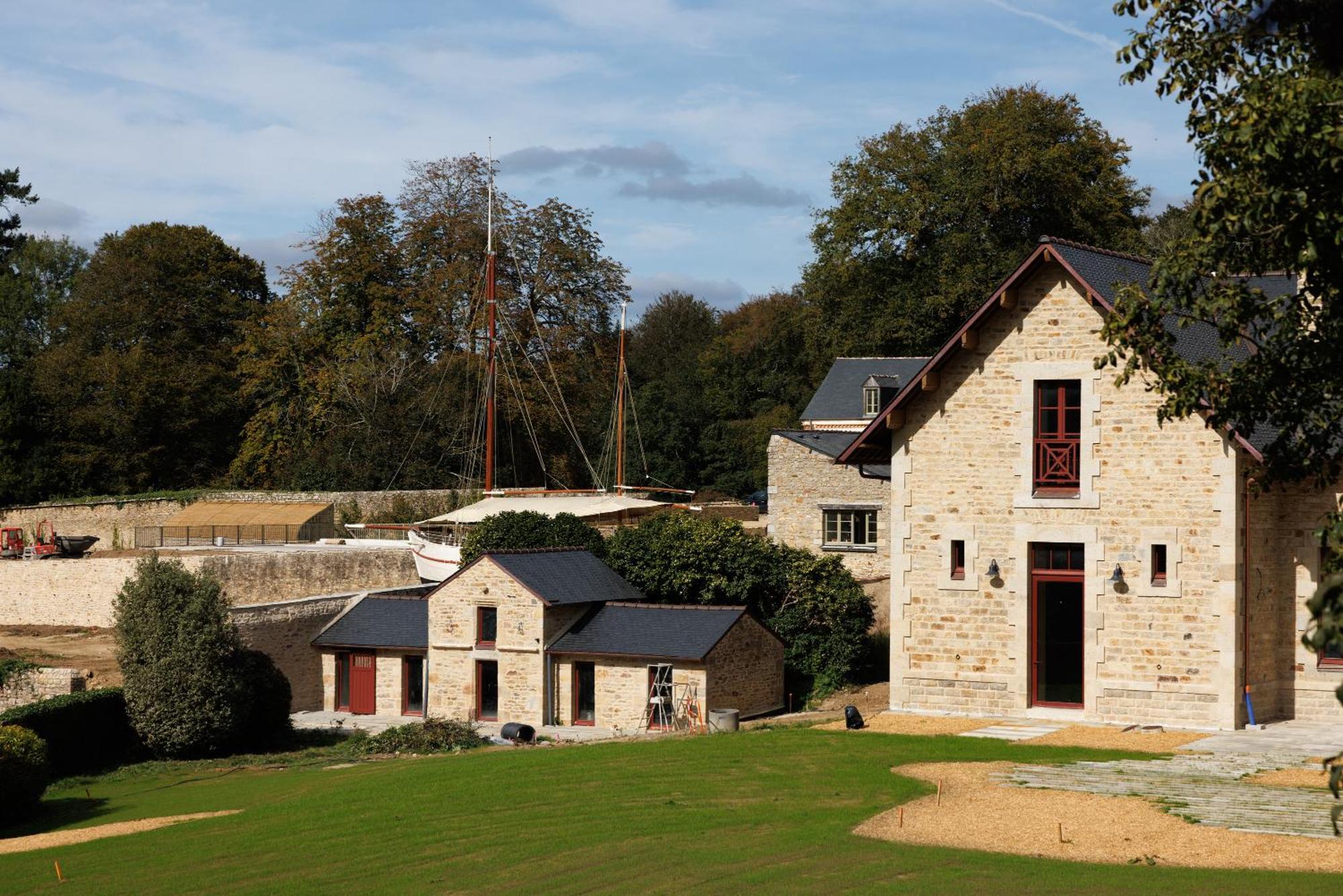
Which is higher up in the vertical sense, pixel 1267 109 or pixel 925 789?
pixel 1267 109

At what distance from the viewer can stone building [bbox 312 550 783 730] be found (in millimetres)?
30797

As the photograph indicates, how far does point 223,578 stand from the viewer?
42.4m

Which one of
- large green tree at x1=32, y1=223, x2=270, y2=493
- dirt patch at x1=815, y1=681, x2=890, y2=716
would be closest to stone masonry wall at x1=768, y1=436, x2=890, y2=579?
dirt patch at x1=815, y1=681, x2=890, y2=716

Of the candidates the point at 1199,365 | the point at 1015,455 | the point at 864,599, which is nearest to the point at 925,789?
the point at 1199,365

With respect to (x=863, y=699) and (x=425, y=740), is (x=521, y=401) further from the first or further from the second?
(x=863, y=699)

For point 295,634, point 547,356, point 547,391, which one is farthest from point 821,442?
point 547,356

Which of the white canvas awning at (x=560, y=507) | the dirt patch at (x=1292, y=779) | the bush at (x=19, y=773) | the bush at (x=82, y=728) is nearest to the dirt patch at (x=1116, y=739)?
the dirt patch at (x=1292, y=779)

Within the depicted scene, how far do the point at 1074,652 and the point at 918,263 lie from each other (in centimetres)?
3184

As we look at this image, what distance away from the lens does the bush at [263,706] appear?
1212 inches

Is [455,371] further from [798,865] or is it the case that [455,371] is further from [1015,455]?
[798,865]

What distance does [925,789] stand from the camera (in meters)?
17.0

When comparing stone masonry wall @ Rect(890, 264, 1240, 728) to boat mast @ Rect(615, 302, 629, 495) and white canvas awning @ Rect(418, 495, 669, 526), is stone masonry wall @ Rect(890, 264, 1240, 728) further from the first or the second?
boat mast @ Rect(615, 302, 629, 495)

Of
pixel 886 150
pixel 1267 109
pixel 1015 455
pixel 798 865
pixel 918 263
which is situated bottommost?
pixel 798 865

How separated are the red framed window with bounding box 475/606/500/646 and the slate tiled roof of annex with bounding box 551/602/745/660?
179 cm
